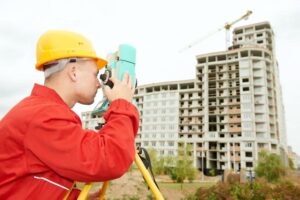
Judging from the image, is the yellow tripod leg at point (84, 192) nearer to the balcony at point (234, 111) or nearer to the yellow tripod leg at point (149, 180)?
the yellow tripod leg at point (149, 180)

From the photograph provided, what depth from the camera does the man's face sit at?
5.23 ft

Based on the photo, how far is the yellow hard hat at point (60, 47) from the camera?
1.55 meters

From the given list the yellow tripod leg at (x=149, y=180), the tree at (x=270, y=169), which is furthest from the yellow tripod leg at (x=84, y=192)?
the tree at (x=270, y=169)

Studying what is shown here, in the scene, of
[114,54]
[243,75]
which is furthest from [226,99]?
[114,54]

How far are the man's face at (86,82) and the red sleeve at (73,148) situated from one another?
27 centimetres

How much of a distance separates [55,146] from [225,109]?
64.0m

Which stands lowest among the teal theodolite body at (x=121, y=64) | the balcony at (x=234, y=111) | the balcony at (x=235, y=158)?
the teal theodolite body at (x=121, y=64)

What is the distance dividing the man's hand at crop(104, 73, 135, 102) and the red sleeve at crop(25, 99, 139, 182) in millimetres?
257

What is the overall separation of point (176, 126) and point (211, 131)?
878cm

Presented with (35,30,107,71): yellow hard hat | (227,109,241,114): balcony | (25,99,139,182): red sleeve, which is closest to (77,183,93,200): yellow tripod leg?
(25,99,139,182): red sleeve

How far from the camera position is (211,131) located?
6412 centimetres

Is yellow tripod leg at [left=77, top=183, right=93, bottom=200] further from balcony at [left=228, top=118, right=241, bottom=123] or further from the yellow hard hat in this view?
balcony at [left=228, top=118, right=241, bottom=123]

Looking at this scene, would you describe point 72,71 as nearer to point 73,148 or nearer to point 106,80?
point 106,80

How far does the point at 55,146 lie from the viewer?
1272 mm
